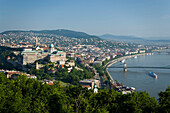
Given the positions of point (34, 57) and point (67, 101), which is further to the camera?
point (34, 57)

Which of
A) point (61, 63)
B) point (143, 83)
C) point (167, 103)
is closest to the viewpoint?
point (167, 103)

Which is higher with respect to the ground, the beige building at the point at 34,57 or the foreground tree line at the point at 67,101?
the foreground tree line at the point at 67,101

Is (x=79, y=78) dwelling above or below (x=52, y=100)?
below

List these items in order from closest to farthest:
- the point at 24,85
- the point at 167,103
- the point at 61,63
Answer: the point at 167,103
the point at 24,85
the point at 61,63

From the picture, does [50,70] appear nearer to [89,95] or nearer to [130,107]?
[89,95]

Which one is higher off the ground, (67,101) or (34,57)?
(67,101)

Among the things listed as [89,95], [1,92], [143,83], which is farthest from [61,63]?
[1,92]

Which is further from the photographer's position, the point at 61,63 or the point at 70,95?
the point at 61,63

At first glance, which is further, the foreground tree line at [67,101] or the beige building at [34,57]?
the beige building at [34,57]
